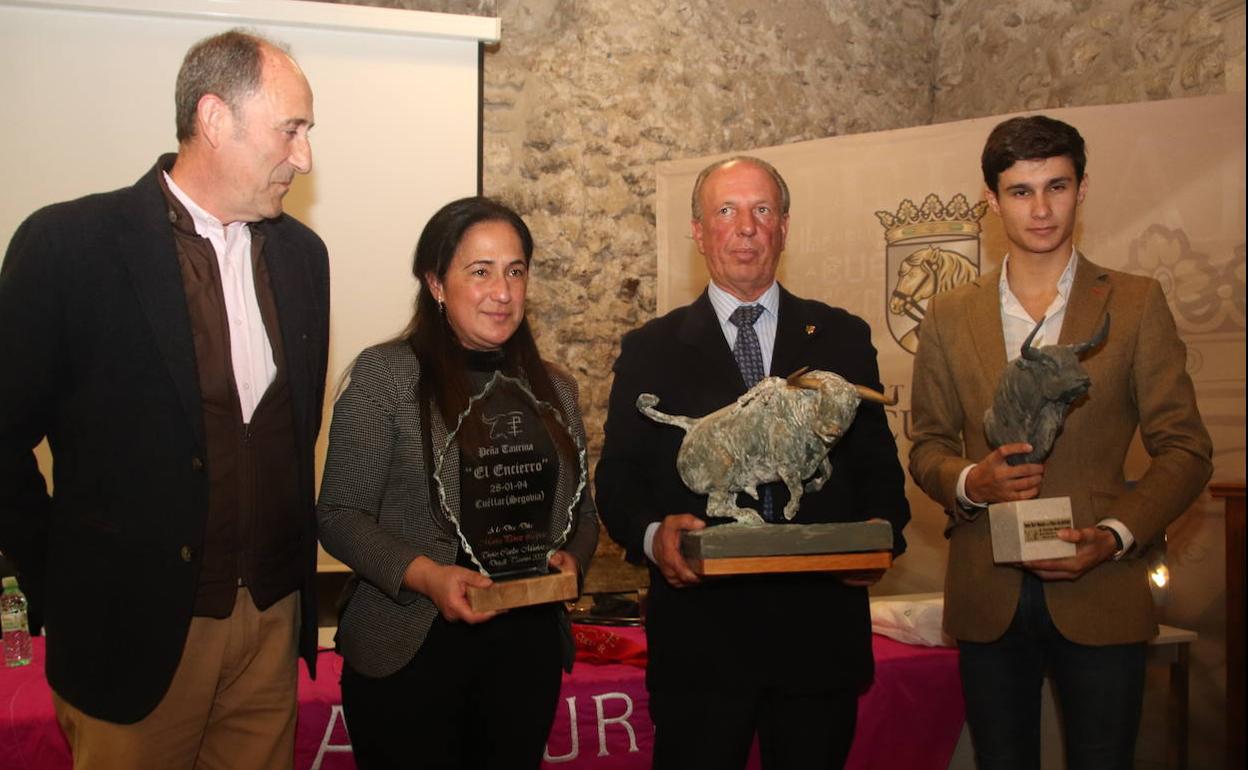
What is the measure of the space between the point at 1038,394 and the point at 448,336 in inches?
45.1

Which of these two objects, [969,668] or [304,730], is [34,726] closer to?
[304,730]

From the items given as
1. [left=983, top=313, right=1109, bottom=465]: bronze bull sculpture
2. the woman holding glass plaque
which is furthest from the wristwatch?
the woman holding glass plaque

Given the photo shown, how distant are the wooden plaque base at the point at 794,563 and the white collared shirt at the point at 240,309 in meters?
0.89

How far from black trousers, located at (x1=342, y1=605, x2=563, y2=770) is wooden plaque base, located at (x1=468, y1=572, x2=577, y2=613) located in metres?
0.12

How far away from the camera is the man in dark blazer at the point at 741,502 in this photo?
7.64 feet

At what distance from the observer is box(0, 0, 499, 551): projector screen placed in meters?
4.48

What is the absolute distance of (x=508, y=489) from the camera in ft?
7.13

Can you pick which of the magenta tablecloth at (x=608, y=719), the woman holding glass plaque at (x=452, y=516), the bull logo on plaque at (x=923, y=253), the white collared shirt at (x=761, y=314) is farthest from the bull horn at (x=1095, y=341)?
the bull logo on plaque at (x=923, y=253)

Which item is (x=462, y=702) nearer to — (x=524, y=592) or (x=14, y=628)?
(x=524, y=592)

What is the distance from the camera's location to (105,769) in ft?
6.48

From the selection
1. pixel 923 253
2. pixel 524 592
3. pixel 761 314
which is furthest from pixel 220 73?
pixel 923 253

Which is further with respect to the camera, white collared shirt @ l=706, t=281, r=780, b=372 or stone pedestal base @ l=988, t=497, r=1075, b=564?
white collared shirt @ l=706, t=281, r=780, b=372

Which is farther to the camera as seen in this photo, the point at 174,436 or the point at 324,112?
the point at 324,112

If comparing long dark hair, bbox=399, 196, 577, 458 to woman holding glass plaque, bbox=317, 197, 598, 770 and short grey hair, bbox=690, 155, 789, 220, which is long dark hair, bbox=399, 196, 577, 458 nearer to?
woman holding glass plaque, bbox=317, 197, 598, 770
